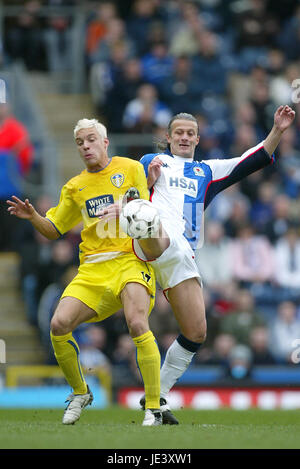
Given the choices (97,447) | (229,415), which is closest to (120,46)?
(229,415)

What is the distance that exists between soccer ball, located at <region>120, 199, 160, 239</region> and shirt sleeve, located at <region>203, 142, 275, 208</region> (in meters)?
1.15

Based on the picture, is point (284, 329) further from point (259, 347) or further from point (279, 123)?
point (279, 123)

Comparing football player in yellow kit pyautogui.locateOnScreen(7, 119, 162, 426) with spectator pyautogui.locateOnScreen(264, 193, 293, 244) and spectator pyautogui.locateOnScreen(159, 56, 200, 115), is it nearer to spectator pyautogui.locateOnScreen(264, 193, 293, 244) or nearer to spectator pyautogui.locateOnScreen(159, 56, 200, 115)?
spectator pyautogui.locateOnScreen(264, 193, 293, 244)

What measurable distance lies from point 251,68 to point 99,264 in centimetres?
1130

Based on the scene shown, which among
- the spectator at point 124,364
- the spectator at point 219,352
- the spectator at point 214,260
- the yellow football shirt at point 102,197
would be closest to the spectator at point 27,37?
the spectator at point 214,260

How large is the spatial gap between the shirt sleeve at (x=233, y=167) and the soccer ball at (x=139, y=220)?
115 centimetres

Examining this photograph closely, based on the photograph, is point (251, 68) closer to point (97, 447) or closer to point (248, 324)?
point (248, 324)

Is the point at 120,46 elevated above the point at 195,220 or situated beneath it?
elevated above

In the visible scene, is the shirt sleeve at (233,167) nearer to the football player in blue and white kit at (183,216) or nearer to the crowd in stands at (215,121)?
the football player in blue and white kit at (183,216)

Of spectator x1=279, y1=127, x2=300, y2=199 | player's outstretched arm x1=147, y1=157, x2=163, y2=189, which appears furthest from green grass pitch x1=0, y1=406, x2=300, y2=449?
spectator x1=279, y1=127, x2=300, y2=199

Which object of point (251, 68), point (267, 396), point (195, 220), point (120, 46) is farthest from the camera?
point (251, 68)

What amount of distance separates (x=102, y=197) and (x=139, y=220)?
0.63 meters

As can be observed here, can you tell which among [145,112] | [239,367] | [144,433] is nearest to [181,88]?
[145,112]

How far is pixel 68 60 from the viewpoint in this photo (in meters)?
19.1
